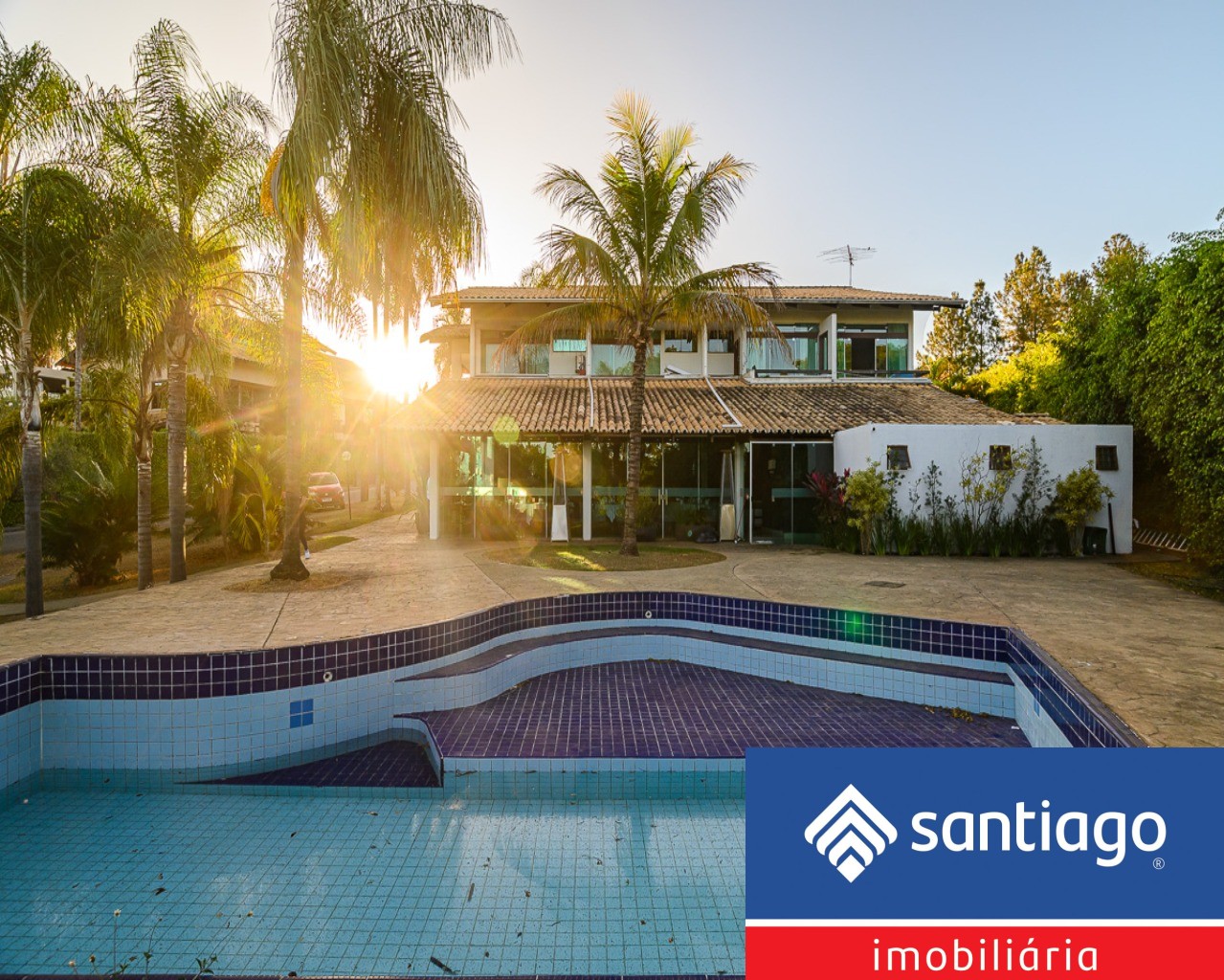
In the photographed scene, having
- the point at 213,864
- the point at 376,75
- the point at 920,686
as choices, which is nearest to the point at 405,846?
the point at 213,864

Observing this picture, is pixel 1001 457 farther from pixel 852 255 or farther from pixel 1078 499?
pixel 852 255

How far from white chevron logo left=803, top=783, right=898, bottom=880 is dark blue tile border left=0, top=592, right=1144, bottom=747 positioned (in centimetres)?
271

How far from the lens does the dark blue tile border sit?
15.7 ft

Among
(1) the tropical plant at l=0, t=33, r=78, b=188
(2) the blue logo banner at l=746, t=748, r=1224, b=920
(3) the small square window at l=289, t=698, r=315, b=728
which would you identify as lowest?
(3) the small square window at l=289, t=698, r=315, b=728

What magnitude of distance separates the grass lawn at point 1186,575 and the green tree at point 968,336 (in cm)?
3609

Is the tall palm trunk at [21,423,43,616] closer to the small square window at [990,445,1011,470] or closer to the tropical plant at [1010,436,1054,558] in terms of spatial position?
the small square window at [990,445,1011,470]

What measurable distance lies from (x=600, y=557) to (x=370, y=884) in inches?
359

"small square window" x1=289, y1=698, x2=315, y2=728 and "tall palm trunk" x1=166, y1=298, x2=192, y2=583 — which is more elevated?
"tall palm trunk" x1=166, y1=298, x2=192, y2=583

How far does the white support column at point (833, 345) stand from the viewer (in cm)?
1845

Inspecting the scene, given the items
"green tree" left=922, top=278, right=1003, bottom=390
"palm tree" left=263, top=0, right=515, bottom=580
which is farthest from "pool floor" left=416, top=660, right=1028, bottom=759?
"green tree" left=922, top=278, right=1003, bottom=390

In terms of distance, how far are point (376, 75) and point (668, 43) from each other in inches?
180

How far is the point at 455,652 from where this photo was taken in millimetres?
6496

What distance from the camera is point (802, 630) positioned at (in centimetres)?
734

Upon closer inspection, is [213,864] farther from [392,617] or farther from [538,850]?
[392,617]
